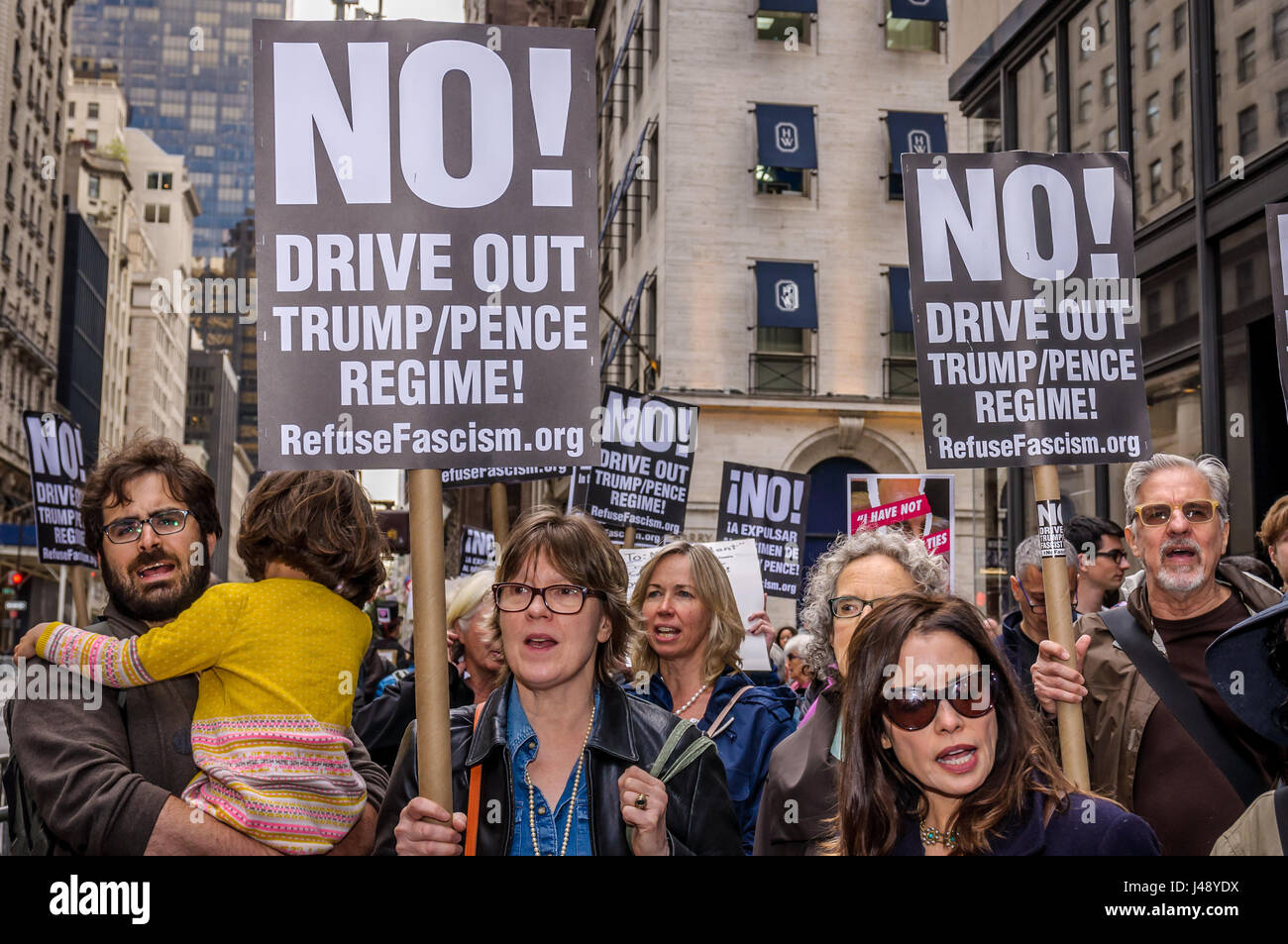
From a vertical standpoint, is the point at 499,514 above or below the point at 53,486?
below

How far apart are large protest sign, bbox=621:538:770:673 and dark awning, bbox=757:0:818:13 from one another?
71.7 feet

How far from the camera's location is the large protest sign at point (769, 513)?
1207 centimetres

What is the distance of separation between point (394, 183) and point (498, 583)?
118 centimetres

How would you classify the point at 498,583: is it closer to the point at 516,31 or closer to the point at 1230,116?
the point at 516,31

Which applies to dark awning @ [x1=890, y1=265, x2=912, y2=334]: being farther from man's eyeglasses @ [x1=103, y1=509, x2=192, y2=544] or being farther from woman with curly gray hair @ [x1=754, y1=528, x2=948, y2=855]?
man's eyeglasses @ [x1=103, y1=509, x2=192, y2=544]

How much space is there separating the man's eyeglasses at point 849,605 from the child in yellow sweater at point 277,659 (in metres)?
1.59

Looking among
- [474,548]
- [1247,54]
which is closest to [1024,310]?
[1247,54]

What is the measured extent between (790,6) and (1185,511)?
25324 millimetres

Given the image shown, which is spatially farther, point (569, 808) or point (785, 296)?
point (785, 296)

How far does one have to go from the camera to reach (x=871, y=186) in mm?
29047

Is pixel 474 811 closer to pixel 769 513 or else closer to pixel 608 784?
pixel 608 784

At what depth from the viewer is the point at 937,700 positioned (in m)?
3.09

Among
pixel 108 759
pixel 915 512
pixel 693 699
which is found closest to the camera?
pixel 108 759

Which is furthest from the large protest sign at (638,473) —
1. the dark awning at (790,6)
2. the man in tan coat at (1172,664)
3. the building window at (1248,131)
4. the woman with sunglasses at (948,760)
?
the dark awning at (790,6)
